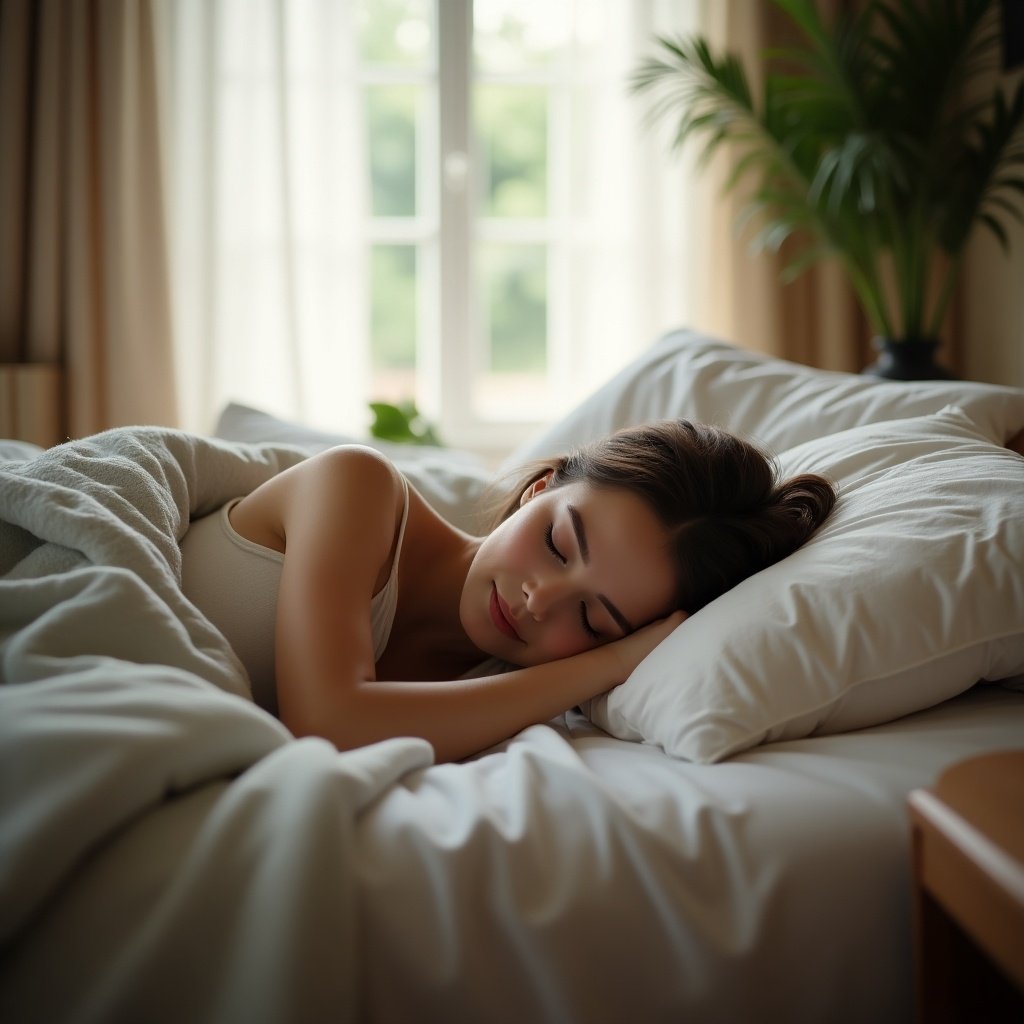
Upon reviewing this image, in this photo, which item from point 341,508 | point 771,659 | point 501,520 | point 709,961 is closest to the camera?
point 709,961

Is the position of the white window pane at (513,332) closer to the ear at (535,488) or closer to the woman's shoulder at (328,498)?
the ear at (535,488)

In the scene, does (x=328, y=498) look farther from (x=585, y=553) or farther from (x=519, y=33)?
(x=519, y=33)

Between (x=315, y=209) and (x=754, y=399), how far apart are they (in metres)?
2.32

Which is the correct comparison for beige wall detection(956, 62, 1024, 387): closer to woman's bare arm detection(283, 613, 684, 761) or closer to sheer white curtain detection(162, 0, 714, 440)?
sheer white curtain detection(162, 0, 714, 440)

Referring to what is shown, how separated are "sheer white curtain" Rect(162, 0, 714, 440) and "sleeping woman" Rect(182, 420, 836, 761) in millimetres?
2338

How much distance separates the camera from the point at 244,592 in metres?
1.23

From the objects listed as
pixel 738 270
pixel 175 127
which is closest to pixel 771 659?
pixel 738 270

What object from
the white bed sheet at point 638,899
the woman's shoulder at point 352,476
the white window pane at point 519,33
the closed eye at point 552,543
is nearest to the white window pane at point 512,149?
the white window pane at point 519,33

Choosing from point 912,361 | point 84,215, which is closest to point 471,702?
point 912,361

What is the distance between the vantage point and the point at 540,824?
0.82m

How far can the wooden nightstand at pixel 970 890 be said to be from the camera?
615 millimetres

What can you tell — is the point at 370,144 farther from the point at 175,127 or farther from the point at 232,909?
the point at 232,909

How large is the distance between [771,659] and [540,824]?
31cm

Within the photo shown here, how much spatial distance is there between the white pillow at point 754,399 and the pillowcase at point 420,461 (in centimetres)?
12
